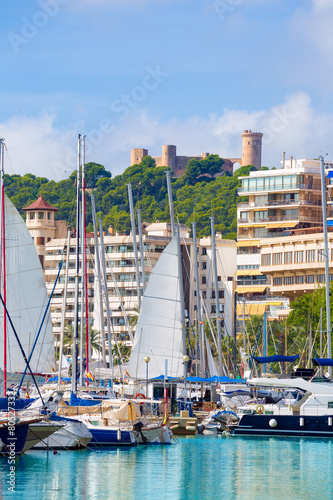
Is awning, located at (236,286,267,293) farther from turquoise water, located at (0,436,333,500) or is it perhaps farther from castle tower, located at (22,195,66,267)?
turquoise water, located at (0,436,333,500)

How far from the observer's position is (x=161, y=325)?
189ft

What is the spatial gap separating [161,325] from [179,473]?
1518 centimetres

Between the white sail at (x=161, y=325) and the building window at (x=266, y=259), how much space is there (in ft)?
202

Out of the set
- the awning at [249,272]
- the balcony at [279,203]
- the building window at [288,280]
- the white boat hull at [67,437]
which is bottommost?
the white boat hull at [67,437]

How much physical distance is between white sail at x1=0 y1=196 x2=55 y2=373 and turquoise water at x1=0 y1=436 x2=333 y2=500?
7550 millimetres

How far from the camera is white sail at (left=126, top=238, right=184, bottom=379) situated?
57.3 meters

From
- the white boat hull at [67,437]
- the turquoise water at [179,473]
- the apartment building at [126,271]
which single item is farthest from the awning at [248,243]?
the white boat hull at [67,437]

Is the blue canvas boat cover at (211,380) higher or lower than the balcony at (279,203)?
lower

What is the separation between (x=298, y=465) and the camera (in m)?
46.4

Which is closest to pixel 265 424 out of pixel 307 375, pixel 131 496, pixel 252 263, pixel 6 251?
pixel 307 375

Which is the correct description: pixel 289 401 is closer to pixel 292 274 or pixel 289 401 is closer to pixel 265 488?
pixel 265 488

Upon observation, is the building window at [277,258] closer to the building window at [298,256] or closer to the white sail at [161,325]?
the building window at [298,256]

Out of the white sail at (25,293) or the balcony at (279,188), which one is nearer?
the white sail at (25,293)

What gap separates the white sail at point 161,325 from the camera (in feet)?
188
